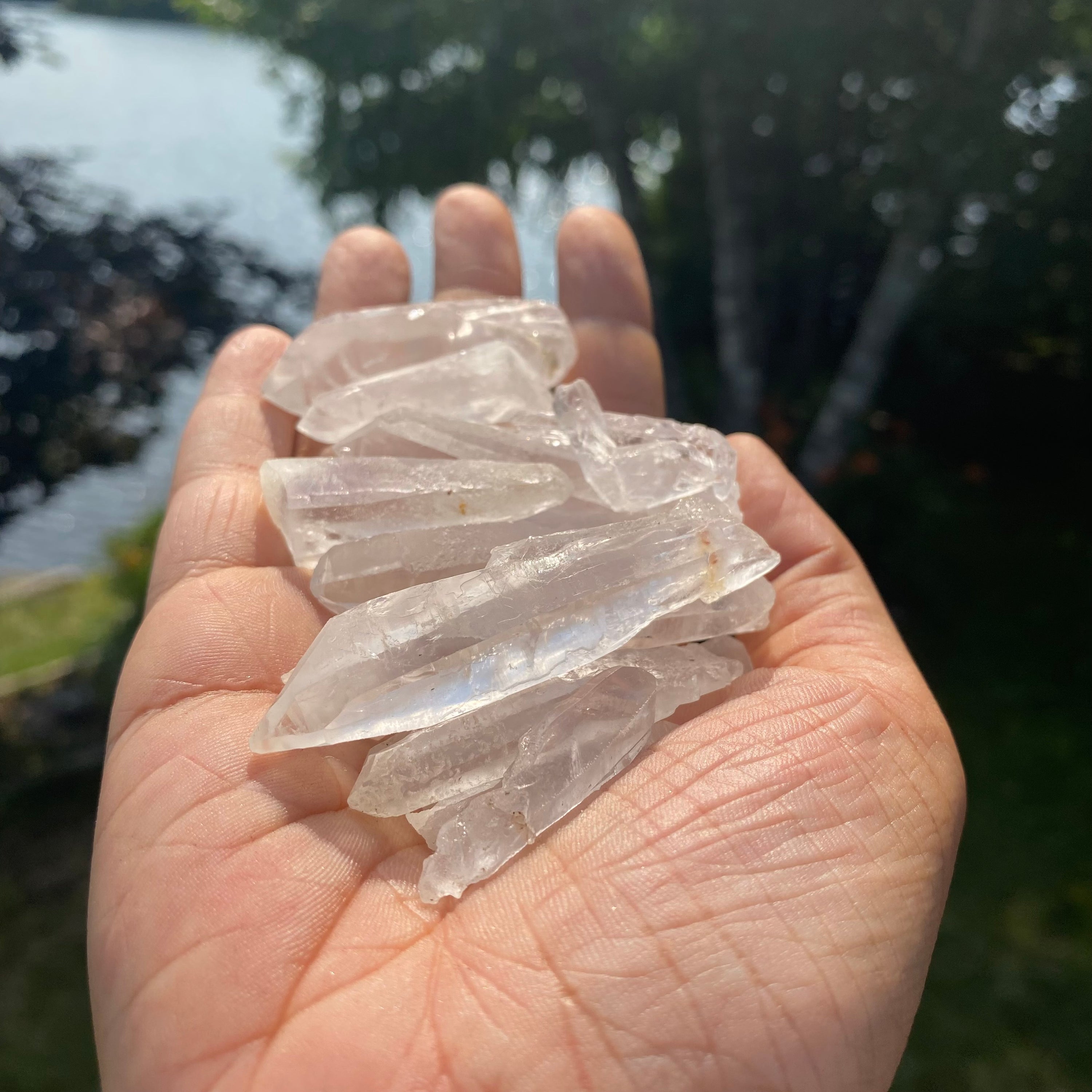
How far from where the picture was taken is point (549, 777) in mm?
1446

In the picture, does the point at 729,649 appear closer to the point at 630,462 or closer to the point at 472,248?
the point at 630,462

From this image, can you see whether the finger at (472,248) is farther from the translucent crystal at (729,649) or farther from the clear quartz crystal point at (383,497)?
the translucent crystal at (729,649)

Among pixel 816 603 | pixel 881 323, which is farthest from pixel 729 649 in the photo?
pixel 881 323

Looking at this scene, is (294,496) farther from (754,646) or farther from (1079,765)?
(1079,765)

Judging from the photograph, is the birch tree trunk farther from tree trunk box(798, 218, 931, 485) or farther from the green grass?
the green grass

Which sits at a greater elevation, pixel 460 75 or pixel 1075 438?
pixel 460 75

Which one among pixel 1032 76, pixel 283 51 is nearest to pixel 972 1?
pixel 1032 76

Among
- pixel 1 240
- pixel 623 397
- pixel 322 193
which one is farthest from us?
pixel 322 193

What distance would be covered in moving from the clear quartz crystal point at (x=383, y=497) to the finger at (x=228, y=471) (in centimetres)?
11

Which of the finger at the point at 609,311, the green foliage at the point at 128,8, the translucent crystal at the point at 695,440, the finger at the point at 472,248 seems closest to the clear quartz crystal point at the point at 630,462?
the translucent crystal at the point at 695,440

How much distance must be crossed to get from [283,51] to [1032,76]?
10.9 feet

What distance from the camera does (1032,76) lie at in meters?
3.69

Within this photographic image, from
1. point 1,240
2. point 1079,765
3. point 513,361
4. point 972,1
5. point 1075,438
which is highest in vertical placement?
point 972,1

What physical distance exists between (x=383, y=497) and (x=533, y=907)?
0.87 meters
